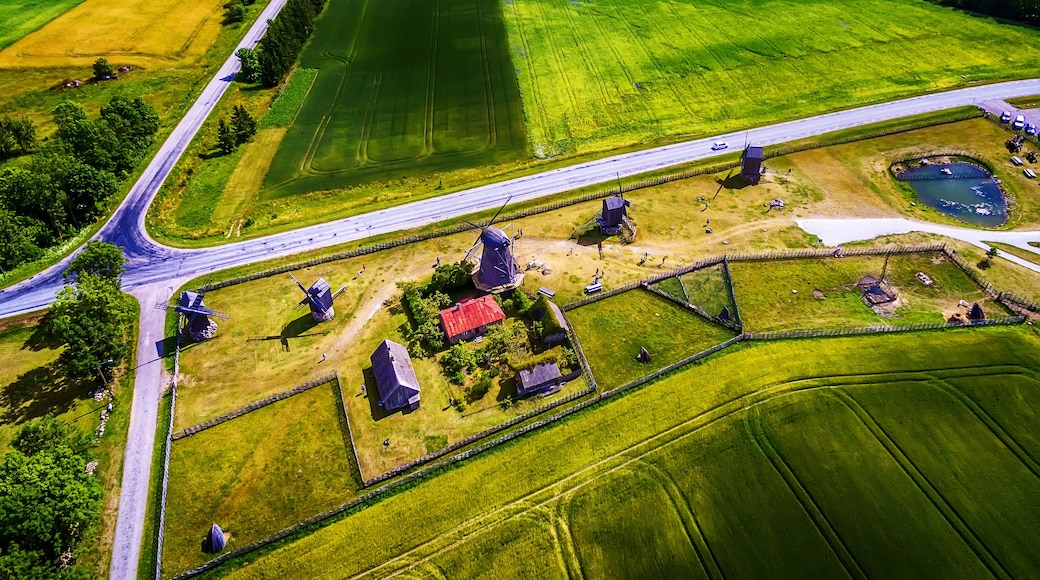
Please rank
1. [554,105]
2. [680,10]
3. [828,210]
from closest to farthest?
[828,210] → [554,105] → [680,10]

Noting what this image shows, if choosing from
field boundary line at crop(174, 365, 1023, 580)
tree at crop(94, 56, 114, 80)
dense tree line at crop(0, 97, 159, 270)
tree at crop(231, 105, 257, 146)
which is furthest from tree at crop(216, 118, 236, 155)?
field boundary line at crop(174, 365, 1023, 580)

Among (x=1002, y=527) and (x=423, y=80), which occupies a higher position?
(x=423, y=80)

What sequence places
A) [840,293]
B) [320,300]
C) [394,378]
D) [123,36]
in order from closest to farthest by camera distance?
[394,378] < [320,300] < [840,293] < [123,36]

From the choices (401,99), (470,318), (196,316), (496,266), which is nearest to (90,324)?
(196,316)

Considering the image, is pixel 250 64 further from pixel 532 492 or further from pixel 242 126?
pixel 532 492

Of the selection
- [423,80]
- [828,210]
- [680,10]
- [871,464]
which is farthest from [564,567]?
[680,10]

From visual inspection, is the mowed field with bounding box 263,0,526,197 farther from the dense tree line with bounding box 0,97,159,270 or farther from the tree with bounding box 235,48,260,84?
the dense tree line with bounding box 0,97,159,270

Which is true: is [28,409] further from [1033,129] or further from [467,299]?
[1033,129]
